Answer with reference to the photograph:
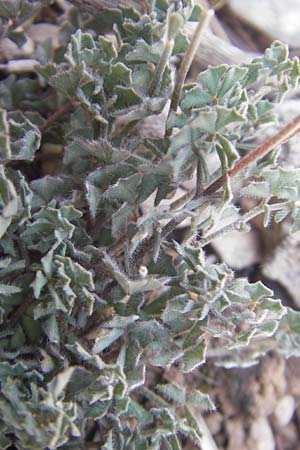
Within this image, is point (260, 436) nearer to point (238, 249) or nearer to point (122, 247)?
point (238, 249)

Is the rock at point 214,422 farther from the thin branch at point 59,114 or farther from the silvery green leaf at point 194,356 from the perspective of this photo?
the thin branch at point 59,114

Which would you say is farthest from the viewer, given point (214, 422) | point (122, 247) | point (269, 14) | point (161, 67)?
point (269, 14)

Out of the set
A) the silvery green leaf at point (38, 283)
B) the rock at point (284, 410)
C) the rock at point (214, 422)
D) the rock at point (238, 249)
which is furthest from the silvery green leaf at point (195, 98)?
the rock at point (284, 410)

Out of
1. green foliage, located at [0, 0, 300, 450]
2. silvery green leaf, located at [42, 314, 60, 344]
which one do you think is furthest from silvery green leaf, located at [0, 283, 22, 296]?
silvery green leaf, located at [42, 314, 60, 344]

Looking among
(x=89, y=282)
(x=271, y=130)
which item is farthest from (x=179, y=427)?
(x=271, y=130)

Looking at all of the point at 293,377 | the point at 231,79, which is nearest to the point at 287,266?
the point at 293,377

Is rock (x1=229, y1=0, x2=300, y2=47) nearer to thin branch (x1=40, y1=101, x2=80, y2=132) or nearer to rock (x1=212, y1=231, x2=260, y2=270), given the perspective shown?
rock (x1=212, y1=231, x2=260, y2=270)
